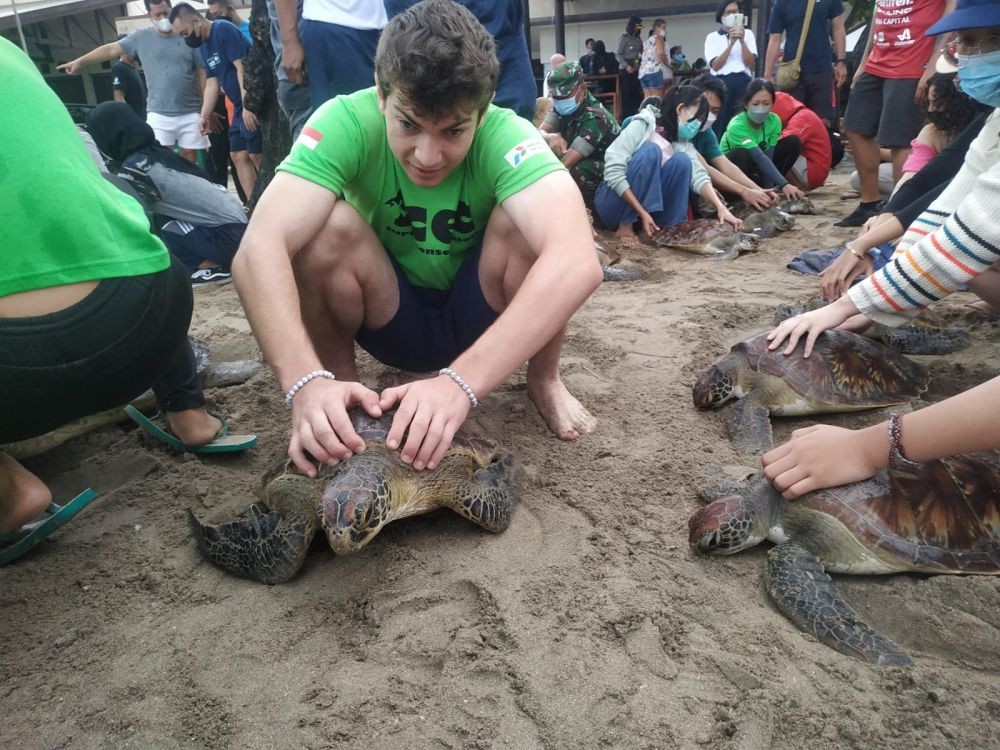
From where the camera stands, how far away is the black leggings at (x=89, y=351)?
1.23 meters

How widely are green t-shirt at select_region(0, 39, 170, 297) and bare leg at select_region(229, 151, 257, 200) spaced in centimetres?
465

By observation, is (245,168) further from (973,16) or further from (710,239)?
(973,16)

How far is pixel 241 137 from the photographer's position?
5430 millimetres

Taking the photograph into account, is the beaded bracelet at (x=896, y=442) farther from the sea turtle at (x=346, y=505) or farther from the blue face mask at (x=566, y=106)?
the blue face mask at (x=566, y=106)

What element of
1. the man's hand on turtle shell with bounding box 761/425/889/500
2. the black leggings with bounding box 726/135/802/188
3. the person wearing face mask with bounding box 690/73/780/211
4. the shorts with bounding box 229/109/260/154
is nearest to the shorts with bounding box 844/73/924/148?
the person wearing face mask with bounding box 690/73/780/211

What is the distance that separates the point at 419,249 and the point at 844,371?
146cm

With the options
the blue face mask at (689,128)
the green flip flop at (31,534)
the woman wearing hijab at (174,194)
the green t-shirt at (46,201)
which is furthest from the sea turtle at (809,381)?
the blue face mask at (689,128)

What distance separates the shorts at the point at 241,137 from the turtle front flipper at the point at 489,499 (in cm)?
422

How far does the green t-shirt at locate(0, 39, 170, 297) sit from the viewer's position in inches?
46.6

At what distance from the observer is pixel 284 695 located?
1.17 metres

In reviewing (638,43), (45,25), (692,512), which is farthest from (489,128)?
(45,25)

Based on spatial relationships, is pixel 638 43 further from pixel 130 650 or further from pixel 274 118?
pixel 130 650

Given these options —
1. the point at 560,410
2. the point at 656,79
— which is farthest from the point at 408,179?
the point at 656,79

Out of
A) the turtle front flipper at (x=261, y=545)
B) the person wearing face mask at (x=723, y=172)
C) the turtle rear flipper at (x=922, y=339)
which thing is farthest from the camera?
the person wearing face mask at (x=723, y=172)
